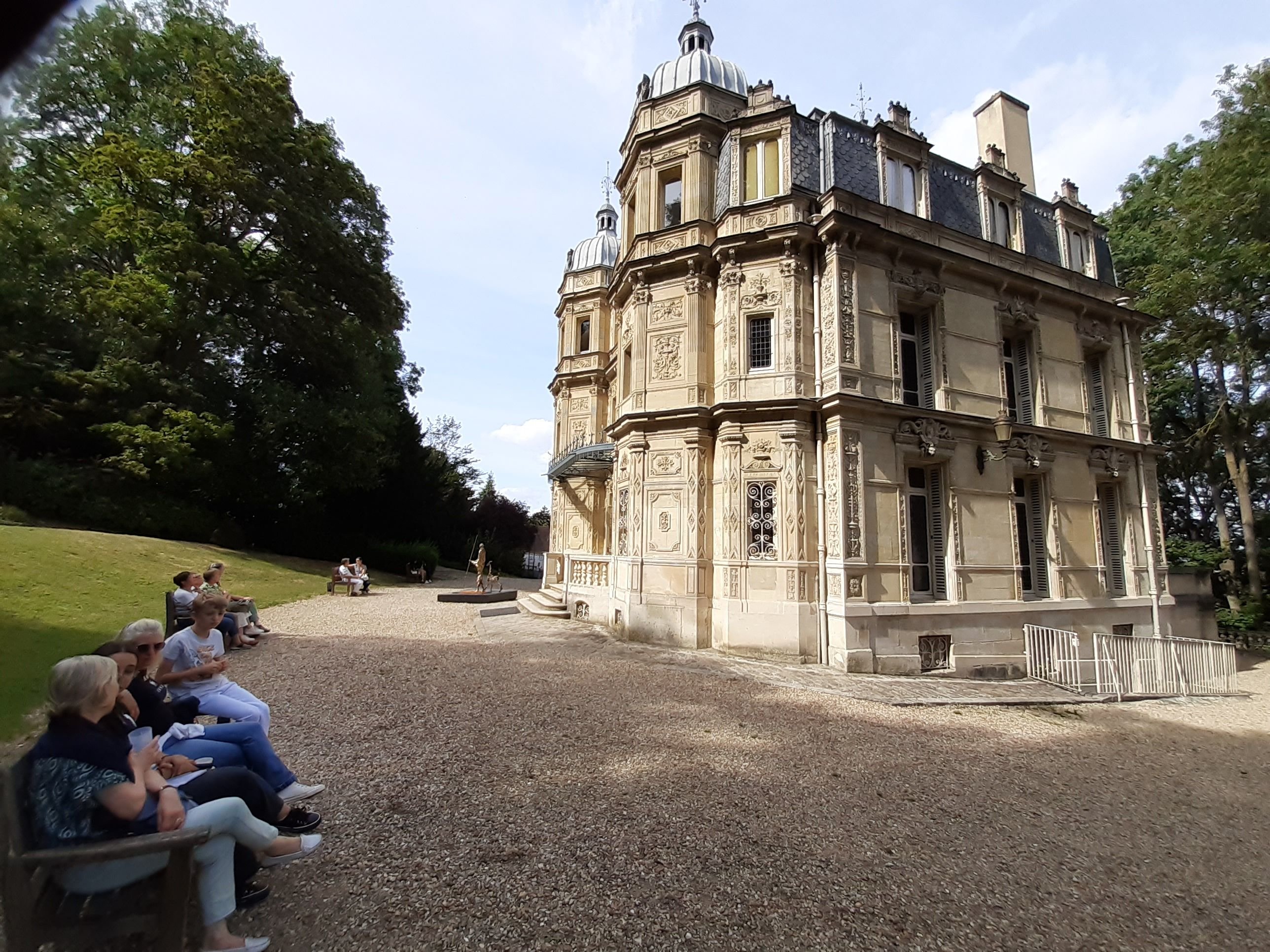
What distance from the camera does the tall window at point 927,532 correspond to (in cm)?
1117

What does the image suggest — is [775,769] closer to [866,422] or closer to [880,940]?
[880,940]

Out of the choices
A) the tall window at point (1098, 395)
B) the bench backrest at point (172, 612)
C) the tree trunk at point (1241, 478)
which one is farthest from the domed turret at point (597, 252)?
the tree trunk at point (1241, 478)

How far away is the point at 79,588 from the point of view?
10.2 metres

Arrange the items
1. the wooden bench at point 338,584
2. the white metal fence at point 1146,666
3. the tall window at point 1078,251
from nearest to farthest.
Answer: the white metal fence at point 1146,666
the tall window at point 1078,251
the wooden bench at point 338,584

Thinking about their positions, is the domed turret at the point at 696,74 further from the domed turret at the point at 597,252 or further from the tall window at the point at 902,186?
the domed turret at the point at 597,252

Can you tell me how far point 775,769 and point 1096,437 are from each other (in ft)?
44.9

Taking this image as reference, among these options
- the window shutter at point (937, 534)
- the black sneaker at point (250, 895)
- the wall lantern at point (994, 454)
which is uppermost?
the wall lantern at point (994, 454)

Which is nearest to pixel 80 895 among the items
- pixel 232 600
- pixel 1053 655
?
pixel 232 600

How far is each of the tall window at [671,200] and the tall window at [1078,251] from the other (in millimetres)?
10802

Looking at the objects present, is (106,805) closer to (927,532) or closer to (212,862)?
(212,862)

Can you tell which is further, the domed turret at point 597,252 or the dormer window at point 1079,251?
the domed turret at point 597,252

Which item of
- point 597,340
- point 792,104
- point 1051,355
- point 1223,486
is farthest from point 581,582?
point 1223,486

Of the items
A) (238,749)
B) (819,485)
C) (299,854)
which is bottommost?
(299,854)

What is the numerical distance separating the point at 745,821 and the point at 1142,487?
648 inches
